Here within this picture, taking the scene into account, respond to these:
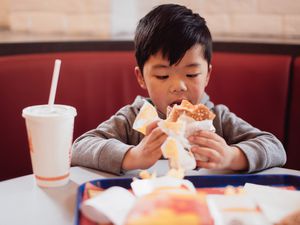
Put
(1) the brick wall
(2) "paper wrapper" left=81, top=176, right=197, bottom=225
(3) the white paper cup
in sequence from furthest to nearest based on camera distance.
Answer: (1) the brick wall
(3) the white paper cup
(2) "paper wrapper" left=81, top=176, right=197, bottom=225

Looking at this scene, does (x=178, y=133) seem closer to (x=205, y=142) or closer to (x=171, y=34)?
(x=205, y=142)

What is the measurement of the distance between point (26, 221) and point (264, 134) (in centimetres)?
64

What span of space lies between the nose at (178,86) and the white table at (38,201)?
27cm

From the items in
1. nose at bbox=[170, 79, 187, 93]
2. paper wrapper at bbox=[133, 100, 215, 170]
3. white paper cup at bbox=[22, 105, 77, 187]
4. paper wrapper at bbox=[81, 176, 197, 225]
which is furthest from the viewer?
nose at bbox=[170, 79, 187, 93]

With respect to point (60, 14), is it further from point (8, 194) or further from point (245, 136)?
point (8, 194)

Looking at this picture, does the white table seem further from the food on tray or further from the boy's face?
the boy's face

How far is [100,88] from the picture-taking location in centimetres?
167

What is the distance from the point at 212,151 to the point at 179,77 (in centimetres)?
32

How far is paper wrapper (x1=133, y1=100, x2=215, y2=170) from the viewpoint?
29.0 inches

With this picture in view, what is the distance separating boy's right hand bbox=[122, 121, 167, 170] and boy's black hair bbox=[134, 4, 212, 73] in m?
0.31

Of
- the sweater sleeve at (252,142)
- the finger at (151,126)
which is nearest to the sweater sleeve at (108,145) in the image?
the finger at (151,126)

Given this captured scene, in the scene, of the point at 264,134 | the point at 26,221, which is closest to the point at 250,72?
the point at 264,134

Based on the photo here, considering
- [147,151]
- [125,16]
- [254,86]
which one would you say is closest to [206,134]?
[147,151]

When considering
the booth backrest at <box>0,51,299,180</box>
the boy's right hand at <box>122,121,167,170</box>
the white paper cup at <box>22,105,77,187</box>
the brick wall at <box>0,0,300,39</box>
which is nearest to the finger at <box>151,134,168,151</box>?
the boy's right hand at <box>122,121,167,170</box>
